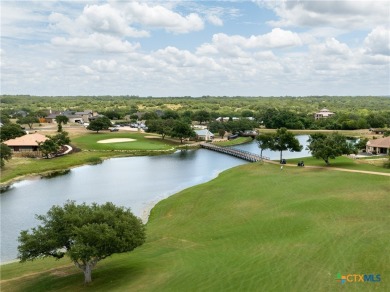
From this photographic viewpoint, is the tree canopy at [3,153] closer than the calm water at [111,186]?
No

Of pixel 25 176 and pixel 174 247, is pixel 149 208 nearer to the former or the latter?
pixel 174 247

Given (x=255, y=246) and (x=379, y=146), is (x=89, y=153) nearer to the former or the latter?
(x=379, y=146)

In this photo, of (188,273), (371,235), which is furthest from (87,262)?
(371,235)

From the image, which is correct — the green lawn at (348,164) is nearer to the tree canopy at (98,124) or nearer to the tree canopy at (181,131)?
the tree canopy at (181,131)

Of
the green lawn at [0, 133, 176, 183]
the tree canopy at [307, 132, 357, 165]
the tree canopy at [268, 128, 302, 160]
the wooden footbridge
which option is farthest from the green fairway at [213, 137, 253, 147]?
the tree canopy at [307, 132, 357, 165]

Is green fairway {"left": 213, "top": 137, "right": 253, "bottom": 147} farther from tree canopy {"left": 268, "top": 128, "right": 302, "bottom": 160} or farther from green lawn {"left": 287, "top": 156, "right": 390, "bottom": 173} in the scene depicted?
green lawn {"left": 287, "top": 156, "right": 390, "bottom": 173}

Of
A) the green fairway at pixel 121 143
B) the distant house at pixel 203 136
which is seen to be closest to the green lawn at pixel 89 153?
the green fairway at pixel 121 143

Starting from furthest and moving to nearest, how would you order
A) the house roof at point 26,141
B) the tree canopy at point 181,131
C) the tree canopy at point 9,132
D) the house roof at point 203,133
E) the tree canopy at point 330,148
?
the house roof at point 203,133
the tree canopy at point 181,131
the tree canopy at point 9,132
the house roof at point 26,141
the tree canopy at point 330,148
